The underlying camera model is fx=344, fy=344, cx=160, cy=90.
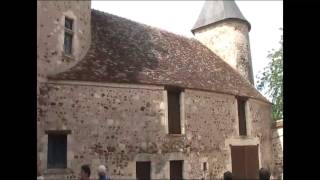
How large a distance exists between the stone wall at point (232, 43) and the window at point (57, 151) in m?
11.6

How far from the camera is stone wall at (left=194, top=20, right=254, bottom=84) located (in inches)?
774

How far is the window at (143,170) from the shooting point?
473 inches

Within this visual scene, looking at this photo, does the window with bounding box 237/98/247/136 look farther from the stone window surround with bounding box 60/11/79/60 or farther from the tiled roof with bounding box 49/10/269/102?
the stone window surround with bounding box 60/11/79/60

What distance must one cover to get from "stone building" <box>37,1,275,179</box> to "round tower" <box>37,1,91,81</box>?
0.11 ft

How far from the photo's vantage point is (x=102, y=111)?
11523 mm

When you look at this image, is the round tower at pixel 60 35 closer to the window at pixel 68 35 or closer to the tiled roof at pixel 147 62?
the window at pixel 68 35

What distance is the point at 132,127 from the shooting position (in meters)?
12.0

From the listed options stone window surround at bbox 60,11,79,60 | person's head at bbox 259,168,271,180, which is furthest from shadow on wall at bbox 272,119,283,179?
person's head at bbox 259,168,271,180

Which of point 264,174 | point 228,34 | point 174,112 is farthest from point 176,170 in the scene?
point 228,34

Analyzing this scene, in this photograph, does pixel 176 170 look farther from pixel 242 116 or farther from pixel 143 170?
pixel 242 116
